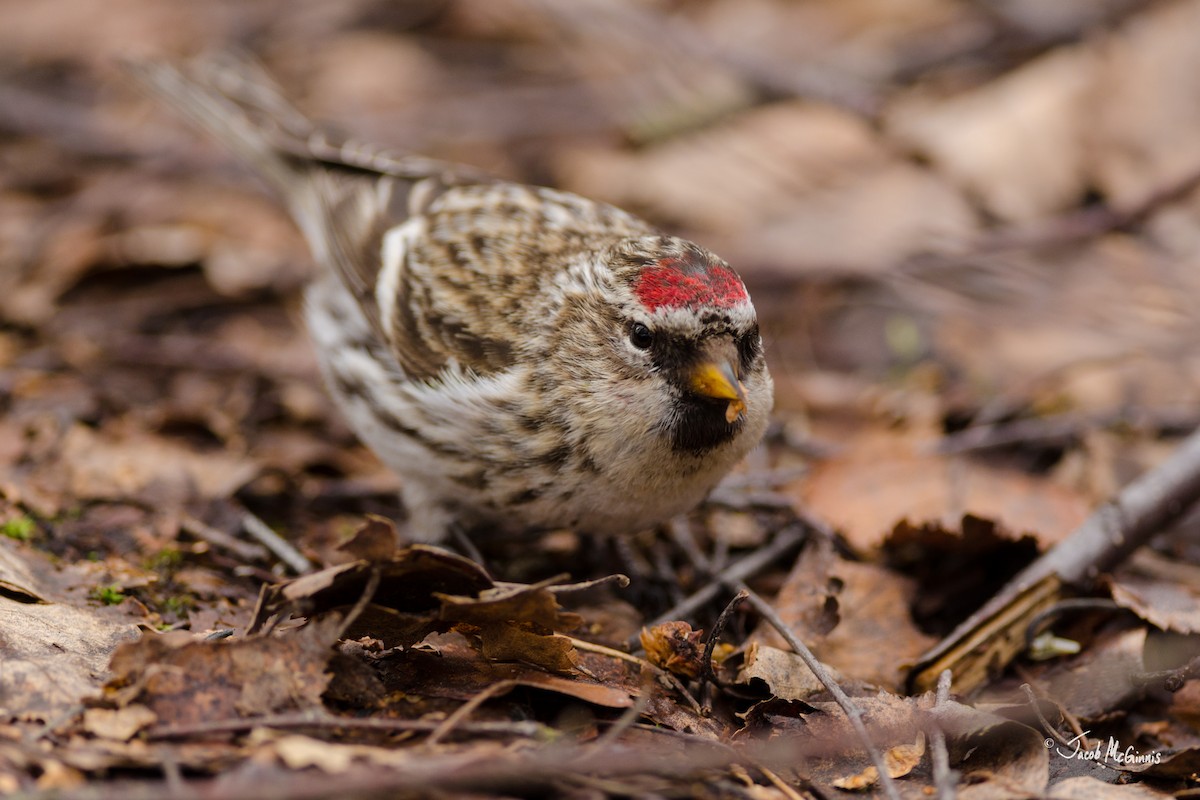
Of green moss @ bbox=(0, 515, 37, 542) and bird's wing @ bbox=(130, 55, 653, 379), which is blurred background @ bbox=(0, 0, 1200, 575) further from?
bird's wing @ bbox=(130, 55, 653, 379)

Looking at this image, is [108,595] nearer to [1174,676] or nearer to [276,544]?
[276,544]

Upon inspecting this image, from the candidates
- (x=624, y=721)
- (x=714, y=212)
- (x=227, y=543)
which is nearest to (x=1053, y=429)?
(x=714, y=212)

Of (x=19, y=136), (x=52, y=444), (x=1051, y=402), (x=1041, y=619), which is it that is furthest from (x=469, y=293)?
(x=19, y=136)

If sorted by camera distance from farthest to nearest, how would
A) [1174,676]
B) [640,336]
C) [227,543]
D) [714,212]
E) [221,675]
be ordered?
[714,212], [227,543], [640,336], [1174,676], [221,675]

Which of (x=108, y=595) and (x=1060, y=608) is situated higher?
(x=108, y=595)

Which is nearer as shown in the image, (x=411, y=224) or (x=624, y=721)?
(x=624, y=721)

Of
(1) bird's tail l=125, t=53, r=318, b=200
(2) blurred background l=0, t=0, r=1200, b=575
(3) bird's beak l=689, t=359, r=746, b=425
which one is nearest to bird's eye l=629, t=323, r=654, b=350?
(3) bird's beak l=689, t=359, r=746, b=425

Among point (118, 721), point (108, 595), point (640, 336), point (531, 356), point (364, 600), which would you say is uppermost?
point (640, 336)

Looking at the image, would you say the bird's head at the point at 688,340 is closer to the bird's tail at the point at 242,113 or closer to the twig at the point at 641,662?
the twig at the point at 641,662
